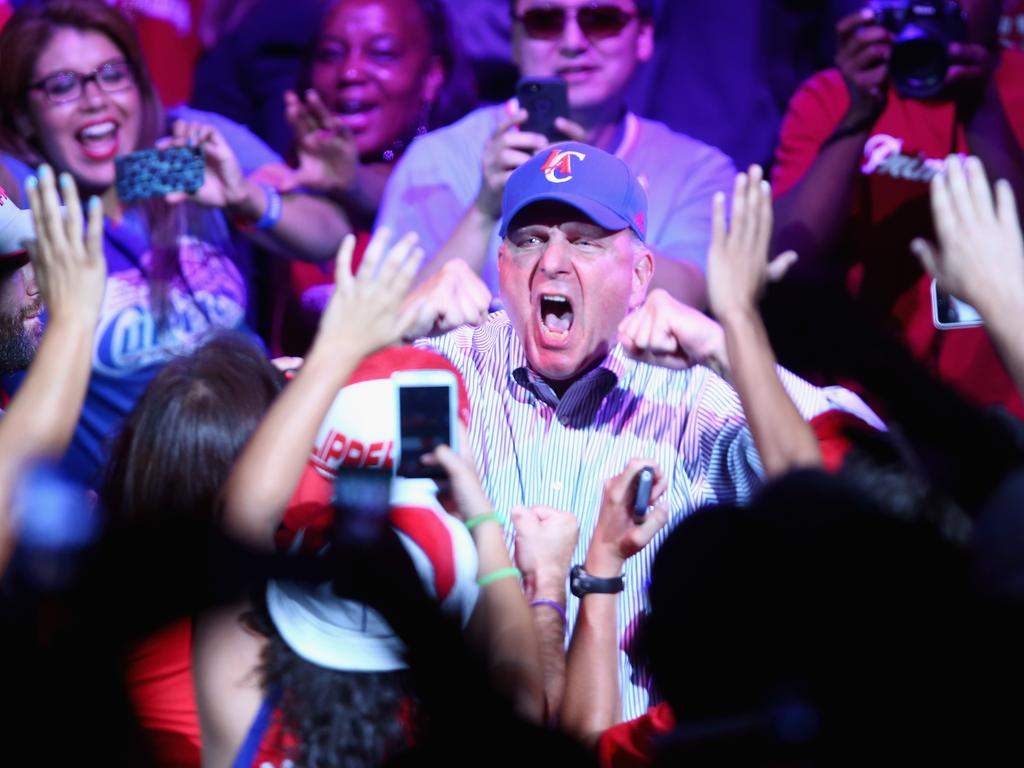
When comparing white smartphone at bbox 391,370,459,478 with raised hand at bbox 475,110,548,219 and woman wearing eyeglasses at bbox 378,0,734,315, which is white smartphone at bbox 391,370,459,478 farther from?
woman wearing eyeglasses at bbox 378,0,734,315

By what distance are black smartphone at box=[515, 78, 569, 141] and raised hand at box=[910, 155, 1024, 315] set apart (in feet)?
3.51

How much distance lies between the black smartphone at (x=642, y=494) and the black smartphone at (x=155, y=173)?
5.15 feet

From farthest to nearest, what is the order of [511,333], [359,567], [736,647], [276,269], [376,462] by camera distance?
[276,269], [511,333], [376,462], [359,567], [736,647]

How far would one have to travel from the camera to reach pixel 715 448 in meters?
2.26

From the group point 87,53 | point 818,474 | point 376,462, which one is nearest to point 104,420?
point 87,53

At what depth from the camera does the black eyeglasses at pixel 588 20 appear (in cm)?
304

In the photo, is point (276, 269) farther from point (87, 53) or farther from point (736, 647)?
point (736, 647)

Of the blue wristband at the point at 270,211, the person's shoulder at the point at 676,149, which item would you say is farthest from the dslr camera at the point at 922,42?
the blue wristband at the point at 270,211

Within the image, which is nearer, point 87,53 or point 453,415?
point 453,415

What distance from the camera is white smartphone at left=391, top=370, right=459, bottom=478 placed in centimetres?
206

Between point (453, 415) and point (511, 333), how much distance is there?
44cm

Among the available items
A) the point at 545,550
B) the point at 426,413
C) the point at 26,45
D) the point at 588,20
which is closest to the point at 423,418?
the point at 426,413

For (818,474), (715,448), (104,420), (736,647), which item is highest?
(818,474)

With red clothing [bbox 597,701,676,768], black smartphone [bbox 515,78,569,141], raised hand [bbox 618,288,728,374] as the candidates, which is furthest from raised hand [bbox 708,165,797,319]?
black smartphone [bbox 515,78,569,141]
